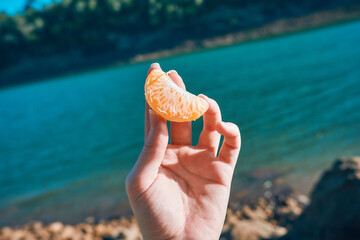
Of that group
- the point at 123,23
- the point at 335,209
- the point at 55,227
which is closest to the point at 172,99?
the point at 335,209

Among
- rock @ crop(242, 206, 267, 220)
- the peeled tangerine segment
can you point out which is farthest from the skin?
rock @ crop(242, 206, 267, 220)

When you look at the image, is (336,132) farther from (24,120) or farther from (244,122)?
(24,120)

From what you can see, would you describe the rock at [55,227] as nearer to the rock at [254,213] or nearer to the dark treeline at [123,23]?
the rock at [254,213]

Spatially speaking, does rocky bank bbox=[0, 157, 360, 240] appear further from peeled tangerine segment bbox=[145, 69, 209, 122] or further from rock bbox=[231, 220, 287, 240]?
peeled tangerine segment bbox=[145, 69, 209, 122]

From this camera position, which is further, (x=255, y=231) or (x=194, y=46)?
(x=194, y=46)

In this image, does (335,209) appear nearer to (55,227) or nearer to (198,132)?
(198,132)

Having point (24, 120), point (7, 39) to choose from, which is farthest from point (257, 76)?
point (7, 39)
